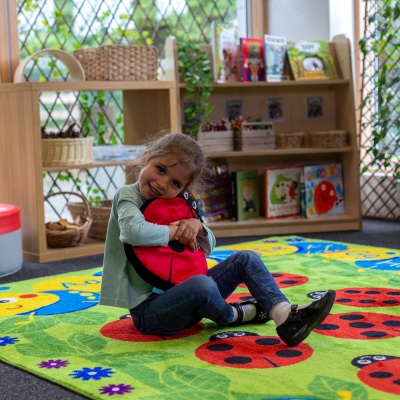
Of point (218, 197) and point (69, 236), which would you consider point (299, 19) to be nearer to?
point (218, 197)

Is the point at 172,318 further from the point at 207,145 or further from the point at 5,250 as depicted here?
the point at 207,145

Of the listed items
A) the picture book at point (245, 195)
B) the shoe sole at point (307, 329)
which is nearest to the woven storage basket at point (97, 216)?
the picture book at point (245, 195)

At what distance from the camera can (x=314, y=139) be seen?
4.02m

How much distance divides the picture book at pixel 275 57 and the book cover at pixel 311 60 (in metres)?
0.05

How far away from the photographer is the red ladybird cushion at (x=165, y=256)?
202 centimetres

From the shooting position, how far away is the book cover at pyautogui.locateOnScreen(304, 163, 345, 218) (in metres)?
4.01

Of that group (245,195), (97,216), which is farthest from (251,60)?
(97,216)

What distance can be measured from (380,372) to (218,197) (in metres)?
2.33

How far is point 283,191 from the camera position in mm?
A: 4039

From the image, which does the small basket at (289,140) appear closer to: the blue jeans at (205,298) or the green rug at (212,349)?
the green rug at (212,349)

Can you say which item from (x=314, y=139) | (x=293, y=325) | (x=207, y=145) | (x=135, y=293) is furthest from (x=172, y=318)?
(x=314, y=139)

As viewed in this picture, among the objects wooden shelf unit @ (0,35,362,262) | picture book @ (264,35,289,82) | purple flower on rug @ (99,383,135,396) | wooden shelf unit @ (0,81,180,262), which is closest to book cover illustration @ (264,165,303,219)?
wooden shelf unit @ (0,35,362,262)

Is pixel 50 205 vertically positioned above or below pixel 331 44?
below

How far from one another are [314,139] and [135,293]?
7.22 feet
